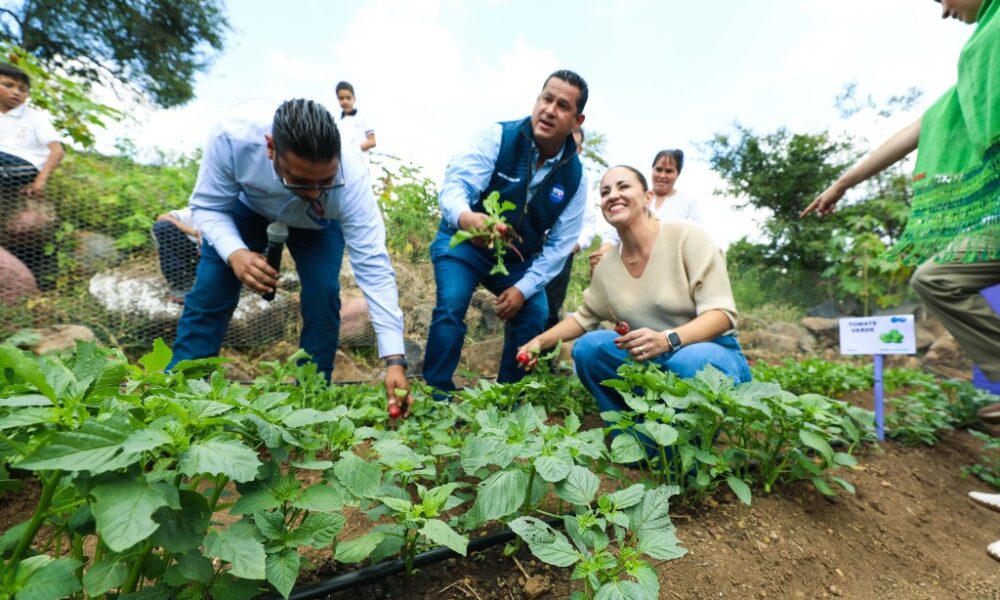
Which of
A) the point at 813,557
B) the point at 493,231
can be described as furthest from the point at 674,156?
the point at 813,557

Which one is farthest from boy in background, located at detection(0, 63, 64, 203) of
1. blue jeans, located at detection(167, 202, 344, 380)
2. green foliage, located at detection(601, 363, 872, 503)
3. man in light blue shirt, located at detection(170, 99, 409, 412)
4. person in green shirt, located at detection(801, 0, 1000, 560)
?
person in green shirt, located at detection(801, 0, 1000, 560)

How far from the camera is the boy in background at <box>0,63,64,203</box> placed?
3.49m

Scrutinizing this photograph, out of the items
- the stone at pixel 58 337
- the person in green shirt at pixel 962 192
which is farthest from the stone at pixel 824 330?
the stone at pixel 58 337

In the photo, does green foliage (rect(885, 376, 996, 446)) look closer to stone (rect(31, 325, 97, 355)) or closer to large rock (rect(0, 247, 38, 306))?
stone (rect(31, 325, 97, 355))

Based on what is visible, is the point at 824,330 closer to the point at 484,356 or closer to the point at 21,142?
the point at 484,356

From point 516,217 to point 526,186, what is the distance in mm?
181

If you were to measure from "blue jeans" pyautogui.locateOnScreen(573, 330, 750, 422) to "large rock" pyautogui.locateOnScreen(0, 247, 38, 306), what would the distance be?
146 inches

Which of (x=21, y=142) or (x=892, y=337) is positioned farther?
(x=21, y=142)

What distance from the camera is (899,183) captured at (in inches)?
424

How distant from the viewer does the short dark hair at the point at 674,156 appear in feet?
12.8

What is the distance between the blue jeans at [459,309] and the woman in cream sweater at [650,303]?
50 centimetres

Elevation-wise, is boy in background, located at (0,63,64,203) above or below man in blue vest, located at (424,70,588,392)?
above

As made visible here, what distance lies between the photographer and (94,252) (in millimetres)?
3936

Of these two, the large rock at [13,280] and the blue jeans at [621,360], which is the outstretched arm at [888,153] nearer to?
the blue jeans at [621,360]
